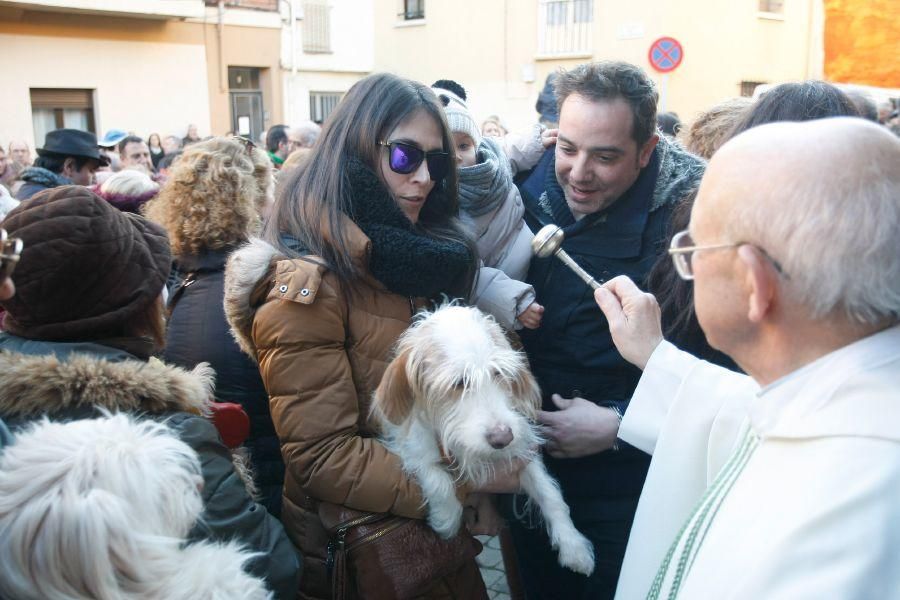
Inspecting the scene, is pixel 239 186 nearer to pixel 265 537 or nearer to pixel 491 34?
pixel 265 537

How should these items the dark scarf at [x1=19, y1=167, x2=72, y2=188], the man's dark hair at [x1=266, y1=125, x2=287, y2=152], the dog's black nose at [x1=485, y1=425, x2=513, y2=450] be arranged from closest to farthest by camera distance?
1. the dog's black nose at [x1=485, y1=425, x2=513, y2=450]
2. the dark scarf at [x1=19, y1=167, x2=72, y2=188]
3. the man's dark hair at [x1=266, y1=125, x2=287, y2=152]

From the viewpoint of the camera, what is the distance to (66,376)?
1.76 m

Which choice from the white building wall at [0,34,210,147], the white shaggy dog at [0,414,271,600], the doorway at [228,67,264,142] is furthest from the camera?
the doorway at [228,67,264,142]

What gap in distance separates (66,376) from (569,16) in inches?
Result: 859

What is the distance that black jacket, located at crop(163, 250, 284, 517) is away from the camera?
289 cm

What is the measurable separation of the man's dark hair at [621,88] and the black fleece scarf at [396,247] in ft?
2.68

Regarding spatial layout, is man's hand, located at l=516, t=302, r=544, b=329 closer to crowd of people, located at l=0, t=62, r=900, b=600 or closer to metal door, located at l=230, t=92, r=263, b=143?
crowd of people, located at l=0, t=62, r=900, b=600

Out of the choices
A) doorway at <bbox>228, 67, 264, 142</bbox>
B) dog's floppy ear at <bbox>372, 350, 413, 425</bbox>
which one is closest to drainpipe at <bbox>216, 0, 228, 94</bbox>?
doorway at <bbox>228, 67, 264, 142</bbox>

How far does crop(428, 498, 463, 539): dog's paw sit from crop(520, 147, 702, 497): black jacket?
0.54 m

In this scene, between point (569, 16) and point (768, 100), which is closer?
point (768, 100)

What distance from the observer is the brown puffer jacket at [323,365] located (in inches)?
84.3

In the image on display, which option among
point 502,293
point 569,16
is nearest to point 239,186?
point 502,293

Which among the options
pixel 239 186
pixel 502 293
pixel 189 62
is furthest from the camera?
pixel 189 62

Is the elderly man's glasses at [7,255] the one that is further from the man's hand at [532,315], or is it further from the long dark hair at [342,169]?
the man's hand at [532,315]
